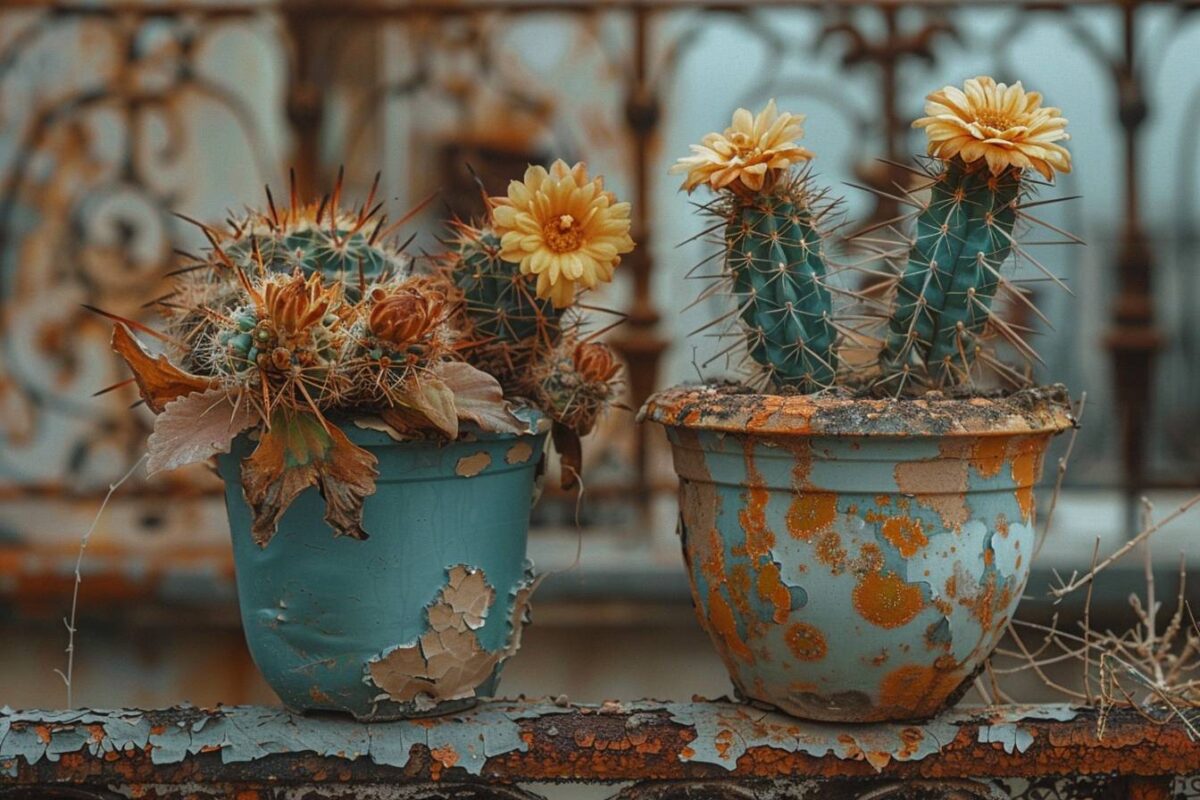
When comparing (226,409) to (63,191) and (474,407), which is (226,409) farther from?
(63,191)

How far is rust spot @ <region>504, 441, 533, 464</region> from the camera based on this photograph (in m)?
1.45

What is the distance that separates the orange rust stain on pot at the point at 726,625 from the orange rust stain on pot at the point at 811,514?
0.38ft

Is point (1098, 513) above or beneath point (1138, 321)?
beneath

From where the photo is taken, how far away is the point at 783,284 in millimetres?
Result: 1386

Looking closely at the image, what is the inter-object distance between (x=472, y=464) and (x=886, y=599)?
Answer: 437 millimetres

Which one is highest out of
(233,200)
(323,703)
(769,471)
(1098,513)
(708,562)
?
(233,200)

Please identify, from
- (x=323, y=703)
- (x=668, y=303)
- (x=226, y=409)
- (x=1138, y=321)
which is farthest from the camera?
(x=668, y=303)

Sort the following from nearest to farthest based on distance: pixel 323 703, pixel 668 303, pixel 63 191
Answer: pixel 323 703 → pixel 63 191 → pixel 668 303

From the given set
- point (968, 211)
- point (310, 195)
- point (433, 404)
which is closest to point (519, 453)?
point (433, 404)

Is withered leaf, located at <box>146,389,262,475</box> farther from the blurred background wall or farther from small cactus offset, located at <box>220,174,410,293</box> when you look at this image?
→ the blurred background wall

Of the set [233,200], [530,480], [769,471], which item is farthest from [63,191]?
[769,471]

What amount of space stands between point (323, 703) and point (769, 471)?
518mm

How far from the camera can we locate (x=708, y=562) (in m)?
1.43

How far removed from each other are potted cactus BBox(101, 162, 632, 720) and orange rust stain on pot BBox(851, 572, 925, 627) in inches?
14.3
